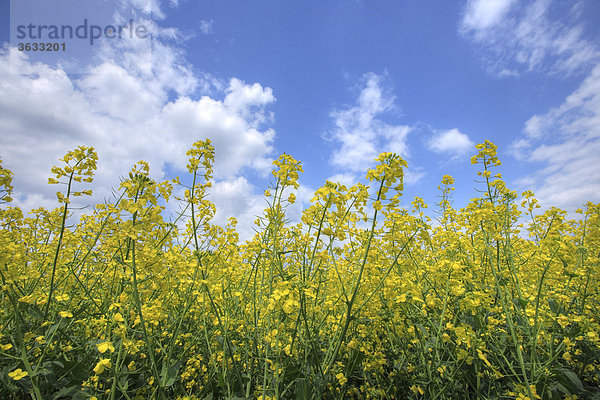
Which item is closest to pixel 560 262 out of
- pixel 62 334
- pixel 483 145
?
pixel 483 145

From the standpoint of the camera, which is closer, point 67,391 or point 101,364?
Answer: point 101,364

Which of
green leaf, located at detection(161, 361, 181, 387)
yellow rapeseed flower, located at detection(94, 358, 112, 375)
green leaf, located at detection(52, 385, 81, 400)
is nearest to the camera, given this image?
yellow rapeseed flower, located at detection(94, 358, 112, 375)

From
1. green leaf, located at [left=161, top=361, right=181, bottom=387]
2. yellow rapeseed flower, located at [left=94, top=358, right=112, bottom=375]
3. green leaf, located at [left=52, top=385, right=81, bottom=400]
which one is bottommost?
green leaf, located at [left=52, top=385, right=81, bottom=400]

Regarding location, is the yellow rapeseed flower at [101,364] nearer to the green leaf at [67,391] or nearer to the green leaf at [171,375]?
the green leaf at [171,375]

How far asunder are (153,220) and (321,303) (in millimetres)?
2060

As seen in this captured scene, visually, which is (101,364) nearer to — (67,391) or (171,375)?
(171,375)

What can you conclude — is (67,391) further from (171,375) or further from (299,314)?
(299,314)

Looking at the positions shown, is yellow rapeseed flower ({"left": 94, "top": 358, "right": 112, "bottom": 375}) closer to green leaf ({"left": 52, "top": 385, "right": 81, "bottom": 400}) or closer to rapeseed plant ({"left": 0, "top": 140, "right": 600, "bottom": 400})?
rapeseed plant ({"left": 0, "top": 140, "right": 600, "bottom": 400})

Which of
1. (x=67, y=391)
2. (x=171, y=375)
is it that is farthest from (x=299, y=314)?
(x=67, y=391)

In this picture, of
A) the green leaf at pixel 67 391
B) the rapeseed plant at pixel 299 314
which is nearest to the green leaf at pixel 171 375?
the rapeseed plant at pixel 299 314

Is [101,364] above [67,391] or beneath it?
above

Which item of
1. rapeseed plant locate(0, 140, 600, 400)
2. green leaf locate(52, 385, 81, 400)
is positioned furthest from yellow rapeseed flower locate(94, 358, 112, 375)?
green leaf locate(52, 385, 81, 400)

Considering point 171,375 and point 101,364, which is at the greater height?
point 101,364

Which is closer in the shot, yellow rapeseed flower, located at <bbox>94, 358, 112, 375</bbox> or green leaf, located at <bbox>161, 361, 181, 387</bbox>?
yellow rapeseed flower, located at <bbox>94, 358, 112, 375</bbox>
